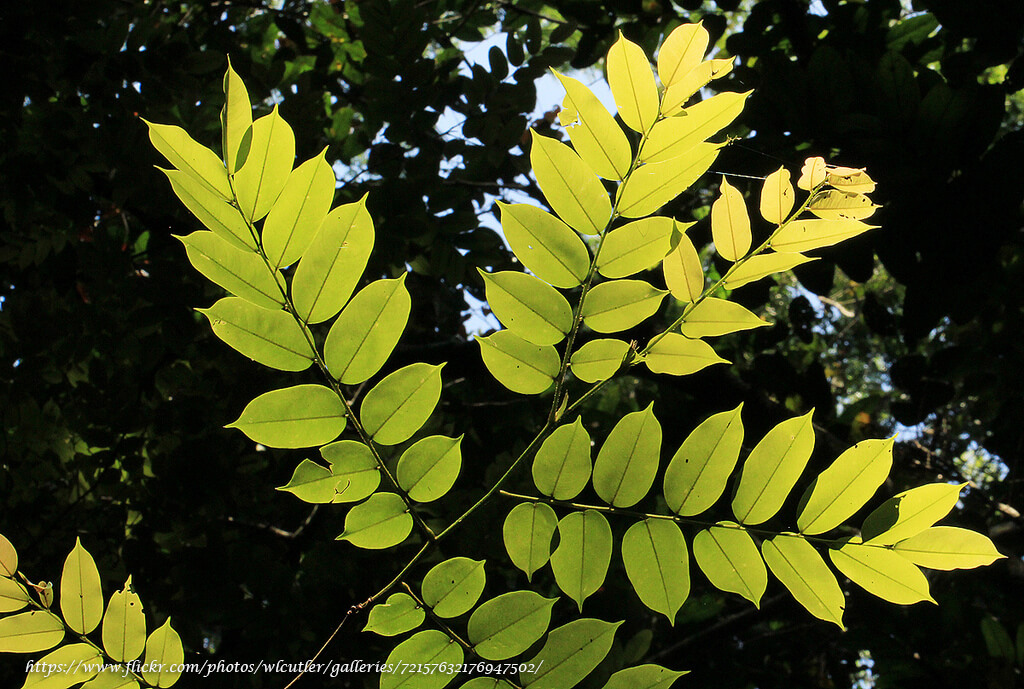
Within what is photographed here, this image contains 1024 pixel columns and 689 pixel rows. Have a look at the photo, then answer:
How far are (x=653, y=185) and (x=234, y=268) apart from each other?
1.32ft

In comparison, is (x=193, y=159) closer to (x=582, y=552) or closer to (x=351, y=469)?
(x=351, y=469)

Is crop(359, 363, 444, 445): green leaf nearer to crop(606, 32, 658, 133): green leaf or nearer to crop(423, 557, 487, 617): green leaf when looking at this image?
crop(423, 557, 487, 617): green leaf

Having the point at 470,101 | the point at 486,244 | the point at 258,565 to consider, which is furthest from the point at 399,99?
the point at 258,565

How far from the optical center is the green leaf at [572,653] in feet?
2.18

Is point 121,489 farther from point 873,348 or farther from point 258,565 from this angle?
point 873,348

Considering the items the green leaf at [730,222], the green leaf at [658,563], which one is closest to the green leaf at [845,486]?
the green leaf at [658,563]

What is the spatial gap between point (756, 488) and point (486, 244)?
4.11 ft

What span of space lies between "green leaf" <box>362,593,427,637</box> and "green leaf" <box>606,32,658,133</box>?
542 mm

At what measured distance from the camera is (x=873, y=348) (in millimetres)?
4820

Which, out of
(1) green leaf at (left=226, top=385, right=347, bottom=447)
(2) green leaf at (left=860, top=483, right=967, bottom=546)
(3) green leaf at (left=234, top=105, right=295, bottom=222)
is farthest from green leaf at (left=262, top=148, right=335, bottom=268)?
(2) green leaf at (left=860, top=483, right=967, bottom=546)

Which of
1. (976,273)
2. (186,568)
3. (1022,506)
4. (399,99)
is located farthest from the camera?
(1022,506)

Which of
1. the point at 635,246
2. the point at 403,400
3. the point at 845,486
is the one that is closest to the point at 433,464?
the point at 403,400

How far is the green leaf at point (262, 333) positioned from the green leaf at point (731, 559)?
17.3 inches

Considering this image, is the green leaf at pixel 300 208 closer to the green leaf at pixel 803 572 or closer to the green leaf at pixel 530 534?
the green leaf at pixel 530 534
